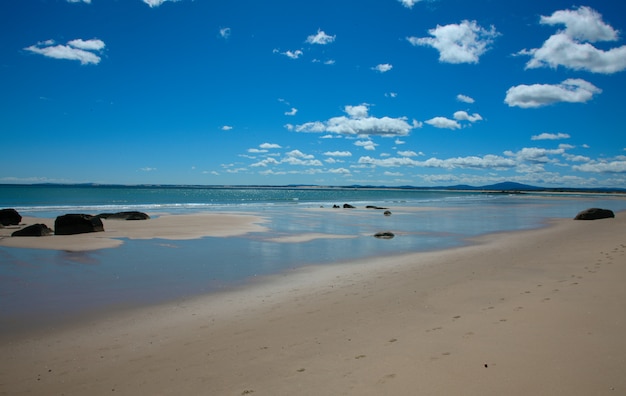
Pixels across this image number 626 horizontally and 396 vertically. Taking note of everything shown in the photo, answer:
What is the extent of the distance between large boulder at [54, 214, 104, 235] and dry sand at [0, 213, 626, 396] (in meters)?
16.2

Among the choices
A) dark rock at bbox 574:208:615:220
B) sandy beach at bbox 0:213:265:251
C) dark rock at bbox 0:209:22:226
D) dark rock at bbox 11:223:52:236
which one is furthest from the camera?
dark rock at bbox 574:208:615:220

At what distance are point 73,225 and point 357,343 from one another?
21014 millimetres

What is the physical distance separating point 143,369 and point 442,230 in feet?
72.9

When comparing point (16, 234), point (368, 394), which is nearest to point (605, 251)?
point (368, 394)

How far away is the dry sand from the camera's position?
4855mm

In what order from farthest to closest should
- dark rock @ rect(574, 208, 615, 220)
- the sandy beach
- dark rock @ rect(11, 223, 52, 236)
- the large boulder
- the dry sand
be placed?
dark rock @ rect(574, 208, 615, 220)
the large boulder
dark rock @ rect(11, 223, 52, 236)
the sandy beach
the dry sand

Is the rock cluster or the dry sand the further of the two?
the rock cluster

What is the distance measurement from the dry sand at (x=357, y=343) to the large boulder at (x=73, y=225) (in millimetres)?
16203

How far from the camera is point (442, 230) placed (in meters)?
25.3

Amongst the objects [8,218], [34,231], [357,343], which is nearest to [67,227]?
[34,231]

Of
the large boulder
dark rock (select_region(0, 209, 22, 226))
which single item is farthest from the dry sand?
dark rock (select_region(0, 209, 22, 226))

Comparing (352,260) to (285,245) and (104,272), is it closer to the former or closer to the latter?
(285,245)

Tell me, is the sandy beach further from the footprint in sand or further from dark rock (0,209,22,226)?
the footprint in sand

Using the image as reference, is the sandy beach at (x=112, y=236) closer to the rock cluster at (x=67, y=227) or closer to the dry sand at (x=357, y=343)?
the rock cluster at (x=67, y=227)
